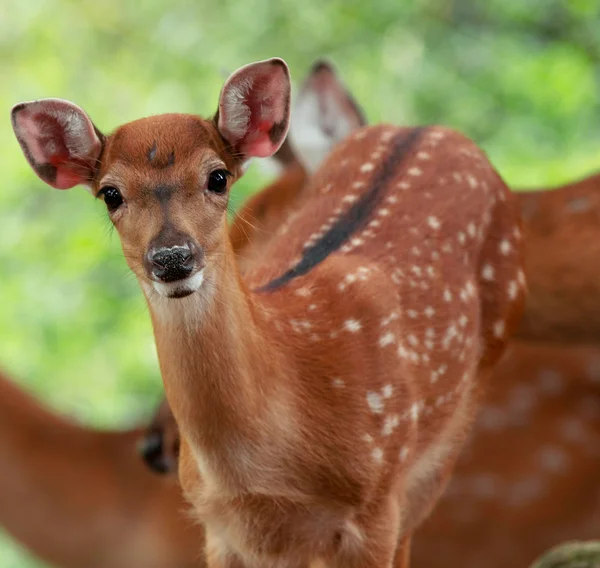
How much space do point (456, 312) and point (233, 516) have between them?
57 cm

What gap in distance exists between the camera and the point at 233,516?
2154 millimetres

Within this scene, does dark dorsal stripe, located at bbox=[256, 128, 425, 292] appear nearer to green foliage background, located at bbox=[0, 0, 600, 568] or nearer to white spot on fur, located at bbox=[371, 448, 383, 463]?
white spot on fur, located at bbox=[371, 448, 383, 463]

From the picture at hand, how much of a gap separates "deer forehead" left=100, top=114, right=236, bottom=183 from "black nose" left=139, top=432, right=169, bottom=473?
1.48 meters

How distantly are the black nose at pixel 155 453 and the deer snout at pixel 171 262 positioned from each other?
158cm

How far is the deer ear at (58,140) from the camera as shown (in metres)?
1.89

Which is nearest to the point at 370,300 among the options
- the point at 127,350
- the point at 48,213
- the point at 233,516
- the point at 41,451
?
the point at 233,516

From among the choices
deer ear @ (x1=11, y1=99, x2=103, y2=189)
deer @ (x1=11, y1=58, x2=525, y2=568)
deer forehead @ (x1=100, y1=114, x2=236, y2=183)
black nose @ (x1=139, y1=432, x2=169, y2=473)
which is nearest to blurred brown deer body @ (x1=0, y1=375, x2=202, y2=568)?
black nose @ (x1=139, y1=432, x2=169, y2=473)

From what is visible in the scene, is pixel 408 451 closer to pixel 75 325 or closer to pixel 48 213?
pixel 75 325

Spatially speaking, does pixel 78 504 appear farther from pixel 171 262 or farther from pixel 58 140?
pixel 171 262

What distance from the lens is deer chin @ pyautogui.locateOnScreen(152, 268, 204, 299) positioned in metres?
1.77

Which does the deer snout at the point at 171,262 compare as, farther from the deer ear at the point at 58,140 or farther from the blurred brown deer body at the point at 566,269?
the blurred brown deer body at the point at 566,269

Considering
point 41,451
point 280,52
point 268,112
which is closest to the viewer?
point 268,112

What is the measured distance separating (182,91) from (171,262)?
4046 mm

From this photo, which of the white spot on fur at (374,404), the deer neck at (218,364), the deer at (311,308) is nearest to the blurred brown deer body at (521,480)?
the deer at (311,308)
